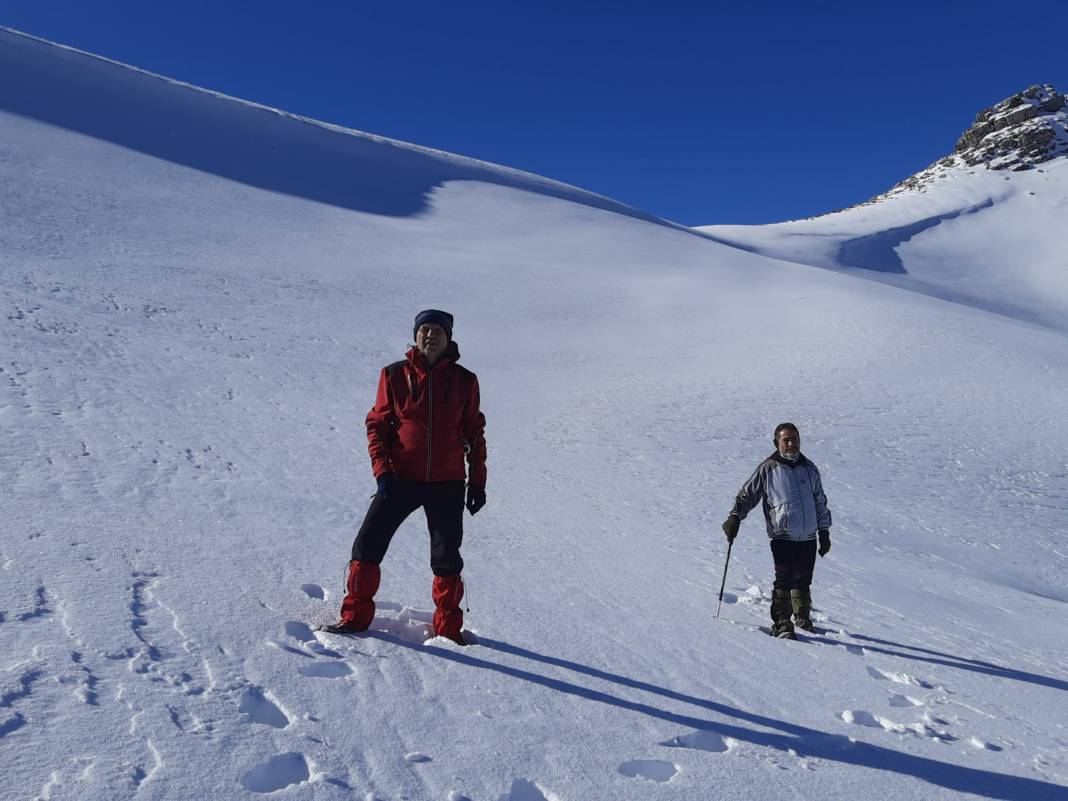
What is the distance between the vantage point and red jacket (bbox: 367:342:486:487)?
407 centimetres

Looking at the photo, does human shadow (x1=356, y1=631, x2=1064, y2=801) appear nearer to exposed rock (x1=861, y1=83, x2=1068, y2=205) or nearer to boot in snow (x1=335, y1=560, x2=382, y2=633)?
boot in snow (x1=335, y1=560, x2=382, y2=633)

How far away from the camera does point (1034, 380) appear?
53.8 feet

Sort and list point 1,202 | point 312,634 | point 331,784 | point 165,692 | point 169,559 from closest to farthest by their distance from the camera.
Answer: point 331,784 → point 165,692 → point 312,634 → point 169,559 → point 1,202

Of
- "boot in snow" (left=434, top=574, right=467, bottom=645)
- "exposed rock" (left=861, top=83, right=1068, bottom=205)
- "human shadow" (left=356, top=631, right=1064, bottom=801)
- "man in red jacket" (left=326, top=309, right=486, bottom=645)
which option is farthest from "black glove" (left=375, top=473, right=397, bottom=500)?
"exposed rock" (left=861, top=83, right=1068, bottom=205)

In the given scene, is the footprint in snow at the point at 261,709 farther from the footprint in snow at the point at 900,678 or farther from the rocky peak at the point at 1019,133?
the rocky peak at the point at 1019,133

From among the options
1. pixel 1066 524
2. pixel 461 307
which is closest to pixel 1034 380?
pixel 1066 524

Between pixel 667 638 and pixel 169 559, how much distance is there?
3197mm

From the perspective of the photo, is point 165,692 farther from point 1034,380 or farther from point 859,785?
point 1034,380

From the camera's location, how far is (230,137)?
39.7 metres

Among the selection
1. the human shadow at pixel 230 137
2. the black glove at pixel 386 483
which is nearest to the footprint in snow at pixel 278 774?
the black glove at pixel 386 483

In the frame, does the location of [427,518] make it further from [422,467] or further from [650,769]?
[650,769]

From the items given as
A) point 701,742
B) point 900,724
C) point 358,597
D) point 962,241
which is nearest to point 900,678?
point 900,724

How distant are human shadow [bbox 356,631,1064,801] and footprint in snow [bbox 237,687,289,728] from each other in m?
0.87

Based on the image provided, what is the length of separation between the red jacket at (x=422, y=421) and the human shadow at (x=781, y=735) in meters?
0.96
